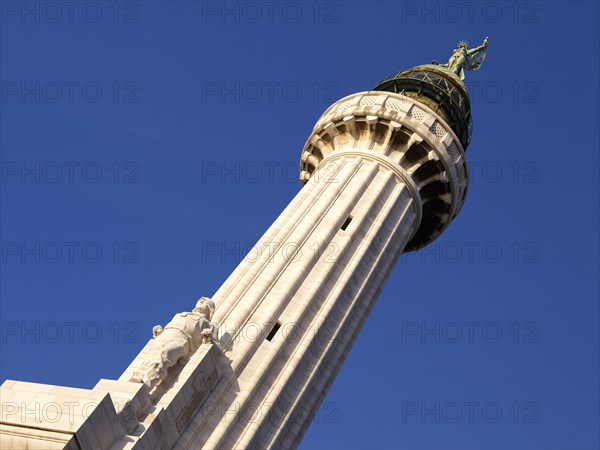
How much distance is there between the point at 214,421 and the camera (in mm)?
29891

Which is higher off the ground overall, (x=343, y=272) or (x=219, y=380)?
(x=343, y=272)

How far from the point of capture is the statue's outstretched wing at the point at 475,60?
53969mm

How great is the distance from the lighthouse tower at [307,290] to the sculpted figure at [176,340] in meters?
0.14

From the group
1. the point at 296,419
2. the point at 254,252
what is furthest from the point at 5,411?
the point at 254,252

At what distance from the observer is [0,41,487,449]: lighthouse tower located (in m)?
27.4

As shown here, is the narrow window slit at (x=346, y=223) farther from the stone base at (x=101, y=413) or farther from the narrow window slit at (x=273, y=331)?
the stone base at (x=101, y=413)

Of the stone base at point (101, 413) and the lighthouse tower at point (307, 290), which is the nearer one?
the stone base at point (101, 413)

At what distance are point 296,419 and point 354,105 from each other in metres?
17.6

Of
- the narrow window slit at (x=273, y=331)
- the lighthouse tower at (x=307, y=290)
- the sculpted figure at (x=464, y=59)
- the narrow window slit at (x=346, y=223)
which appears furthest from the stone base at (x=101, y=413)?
the sculpted figure at (x=464, y=59)

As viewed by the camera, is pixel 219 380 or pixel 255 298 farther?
pixel 255 298

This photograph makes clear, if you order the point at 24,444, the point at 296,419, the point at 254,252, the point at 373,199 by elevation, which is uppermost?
the point at 373,199

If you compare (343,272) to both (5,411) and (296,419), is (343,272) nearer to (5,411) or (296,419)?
(296,419)

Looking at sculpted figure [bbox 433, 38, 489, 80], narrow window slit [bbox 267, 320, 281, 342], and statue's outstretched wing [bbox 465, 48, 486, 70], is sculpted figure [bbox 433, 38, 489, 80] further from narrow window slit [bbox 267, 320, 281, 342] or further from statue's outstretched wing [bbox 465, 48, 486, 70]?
narrow window slit [bbox 267, 320, 281, 342]

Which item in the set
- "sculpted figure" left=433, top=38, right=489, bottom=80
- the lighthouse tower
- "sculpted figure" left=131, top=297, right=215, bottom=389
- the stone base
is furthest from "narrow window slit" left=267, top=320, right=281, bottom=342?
"sculpted figure" left=433, top=38, right=489, bottom=80
